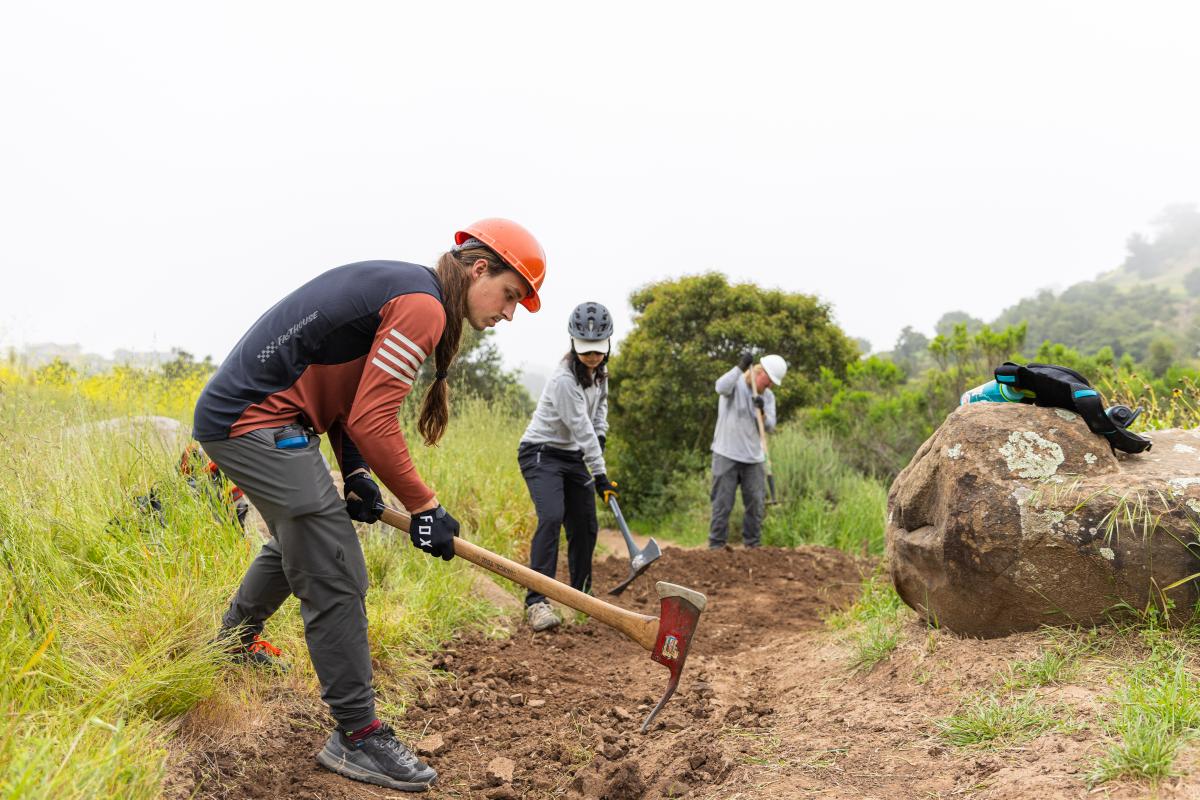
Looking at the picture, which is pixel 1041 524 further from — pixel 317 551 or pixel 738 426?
pixel 738 426

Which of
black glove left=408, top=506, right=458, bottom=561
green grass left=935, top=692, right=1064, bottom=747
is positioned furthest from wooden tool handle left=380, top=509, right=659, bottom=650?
green grass left=935, top=692, right=1064, bottom=747

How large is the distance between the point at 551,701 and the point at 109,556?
6.66 ft

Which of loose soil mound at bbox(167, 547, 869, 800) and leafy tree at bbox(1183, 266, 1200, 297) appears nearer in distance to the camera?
loose soil mound at bbox(167, 547, 869, 800)

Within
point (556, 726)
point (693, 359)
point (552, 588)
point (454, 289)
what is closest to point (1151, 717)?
point (552, 588)

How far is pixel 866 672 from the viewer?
12.8 feet

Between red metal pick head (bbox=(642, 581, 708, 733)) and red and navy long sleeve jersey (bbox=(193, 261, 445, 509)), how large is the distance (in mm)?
1111

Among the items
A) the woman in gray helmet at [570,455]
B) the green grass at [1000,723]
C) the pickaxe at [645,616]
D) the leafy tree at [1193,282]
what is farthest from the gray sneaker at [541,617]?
the leafy tree at [1193,282]

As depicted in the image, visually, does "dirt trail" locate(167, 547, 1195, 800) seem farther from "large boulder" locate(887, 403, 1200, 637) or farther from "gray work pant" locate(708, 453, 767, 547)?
"gray work pant" locate(708, 453, 767, 547)

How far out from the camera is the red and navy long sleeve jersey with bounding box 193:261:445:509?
9.37ft

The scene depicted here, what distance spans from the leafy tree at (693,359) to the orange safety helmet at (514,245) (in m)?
9.52

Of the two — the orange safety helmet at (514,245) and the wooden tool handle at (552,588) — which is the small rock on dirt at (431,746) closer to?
the wooden tool handle at (552,588)

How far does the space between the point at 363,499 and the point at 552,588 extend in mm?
820

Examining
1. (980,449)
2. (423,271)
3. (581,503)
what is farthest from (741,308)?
(423,271)

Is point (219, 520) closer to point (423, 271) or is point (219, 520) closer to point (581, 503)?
point (423, 271)
